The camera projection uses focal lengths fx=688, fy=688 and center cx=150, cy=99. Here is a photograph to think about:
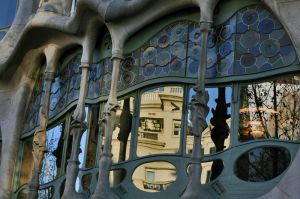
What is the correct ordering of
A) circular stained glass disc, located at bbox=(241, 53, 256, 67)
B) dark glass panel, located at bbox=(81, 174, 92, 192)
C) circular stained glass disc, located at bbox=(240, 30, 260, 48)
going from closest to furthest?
circular stained glass disc, located at bbox=(241, 53, 256, 67)
circular stained glass disc, located at bbox=(240, 30, 260, 48)
dark glass panel, located at bbox=(81, 174, 92, 192)

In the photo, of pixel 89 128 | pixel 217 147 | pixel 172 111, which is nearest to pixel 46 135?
pixel 89 128

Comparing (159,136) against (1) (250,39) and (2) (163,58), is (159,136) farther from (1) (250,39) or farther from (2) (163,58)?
(1) (250,39)

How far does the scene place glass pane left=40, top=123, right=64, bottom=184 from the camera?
52.0 feet

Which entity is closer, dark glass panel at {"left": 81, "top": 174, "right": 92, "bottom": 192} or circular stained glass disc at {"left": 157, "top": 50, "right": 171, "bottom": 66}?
circular stained glass disc at {"left": 157, "top": 50, "right": 171, "bottom": 66}

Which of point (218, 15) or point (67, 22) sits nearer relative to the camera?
point (218, 15)

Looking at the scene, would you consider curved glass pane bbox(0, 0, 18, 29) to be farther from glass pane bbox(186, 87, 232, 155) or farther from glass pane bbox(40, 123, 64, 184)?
glass pane bbox(186, 87, 232, 155)

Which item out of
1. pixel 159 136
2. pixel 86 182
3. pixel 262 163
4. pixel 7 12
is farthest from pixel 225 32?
pixel 7 12

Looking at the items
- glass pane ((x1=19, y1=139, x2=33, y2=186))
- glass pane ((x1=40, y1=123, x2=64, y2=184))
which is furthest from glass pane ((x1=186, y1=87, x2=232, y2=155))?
glass pane ((x1=19, y1=139, x2=33, y2=186))

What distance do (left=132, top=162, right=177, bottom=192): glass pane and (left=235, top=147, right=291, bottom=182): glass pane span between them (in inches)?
55.3

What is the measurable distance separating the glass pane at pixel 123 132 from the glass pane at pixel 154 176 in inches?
21.5

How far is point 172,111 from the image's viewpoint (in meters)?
13.4

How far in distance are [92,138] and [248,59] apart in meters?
3.91

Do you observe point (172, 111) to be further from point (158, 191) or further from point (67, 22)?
point (67, 22)

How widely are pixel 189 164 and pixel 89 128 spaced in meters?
3.02
